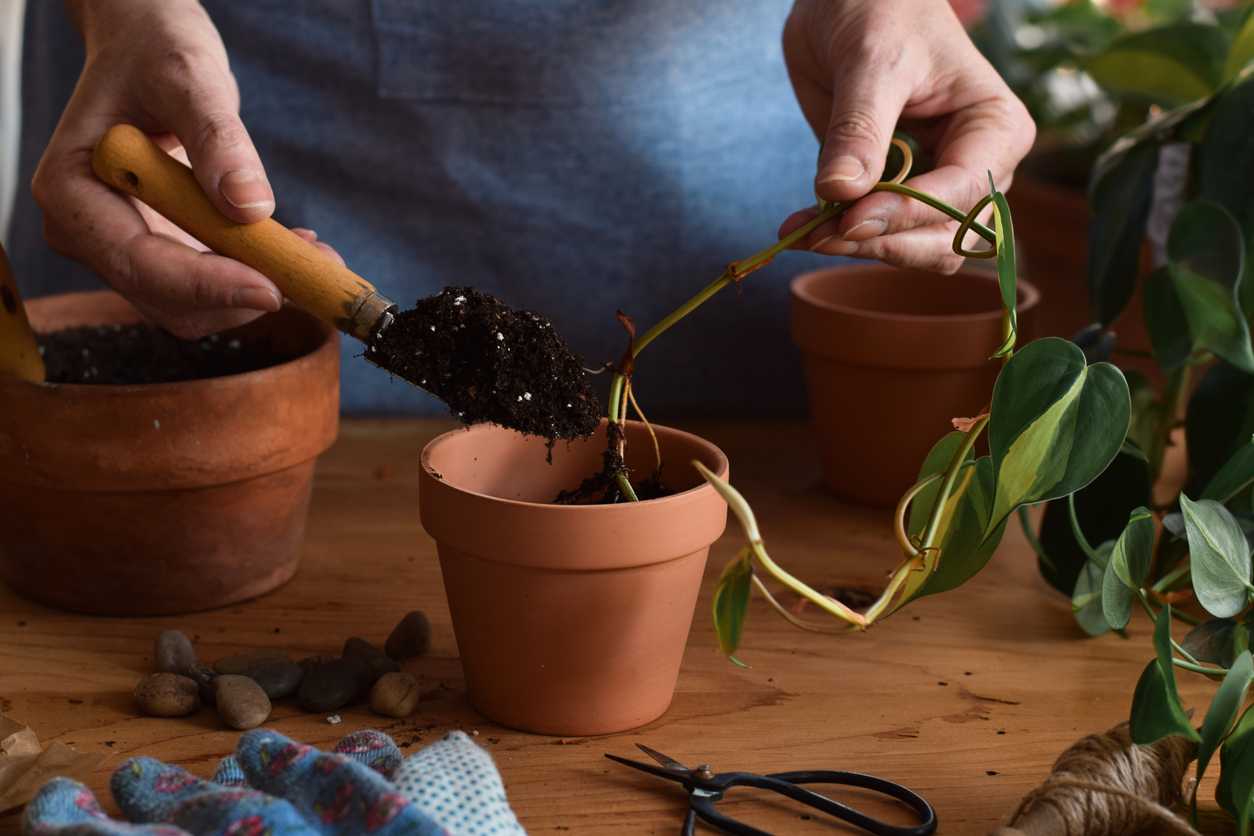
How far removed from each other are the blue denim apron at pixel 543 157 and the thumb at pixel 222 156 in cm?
47

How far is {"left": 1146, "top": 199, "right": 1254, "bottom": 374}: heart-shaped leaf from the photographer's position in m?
0.77

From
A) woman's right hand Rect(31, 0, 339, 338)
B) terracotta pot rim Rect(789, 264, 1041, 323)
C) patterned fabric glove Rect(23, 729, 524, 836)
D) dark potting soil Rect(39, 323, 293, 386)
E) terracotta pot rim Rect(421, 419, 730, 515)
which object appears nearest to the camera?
patterned fabric glove Rect(23, 729, 524, 836)

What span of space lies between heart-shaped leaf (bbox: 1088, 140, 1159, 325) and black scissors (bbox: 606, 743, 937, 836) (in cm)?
56

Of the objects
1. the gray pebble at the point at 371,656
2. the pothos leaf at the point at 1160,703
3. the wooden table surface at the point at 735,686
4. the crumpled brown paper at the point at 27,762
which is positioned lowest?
the wooden table surface at the point at 735,686

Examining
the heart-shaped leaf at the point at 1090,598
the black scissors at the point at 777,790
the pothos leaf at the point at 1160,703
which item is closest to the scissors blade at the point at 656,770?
the black scissors at the point at 777,790

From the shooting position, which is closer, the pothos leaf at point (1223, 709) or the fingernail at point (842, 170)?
the pothos leaf at point (1223, 709)

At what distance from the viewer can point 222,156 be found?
2.16 feet

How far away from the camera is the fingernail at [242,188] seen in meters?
0.65

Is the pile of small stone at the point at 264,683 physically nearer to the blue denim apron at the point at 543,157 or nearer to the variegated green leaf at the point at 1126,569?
the variegated green leaf at the point at 1126,569

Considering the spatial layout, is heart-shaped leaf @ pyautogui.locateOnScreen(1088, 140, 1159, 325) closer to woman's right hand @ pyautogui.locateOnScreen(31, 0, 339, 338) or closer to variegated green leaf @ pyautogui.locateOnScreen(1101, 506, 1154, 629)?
variegated green leaf @ pyautogui.locateOnScreen(1101, 506, 1154, 629)

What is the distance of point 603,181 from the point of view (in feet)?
3.98

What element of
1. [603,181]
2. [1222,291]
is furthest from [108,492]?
[1222,291]

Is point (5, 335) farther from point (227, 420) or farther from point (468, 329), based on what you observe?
point (468, 329)

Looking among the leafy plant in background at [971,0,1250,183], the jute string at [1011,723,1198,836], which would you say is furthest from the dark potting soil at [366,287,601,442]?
the leafy plant in background at [971,0,1250,183]
